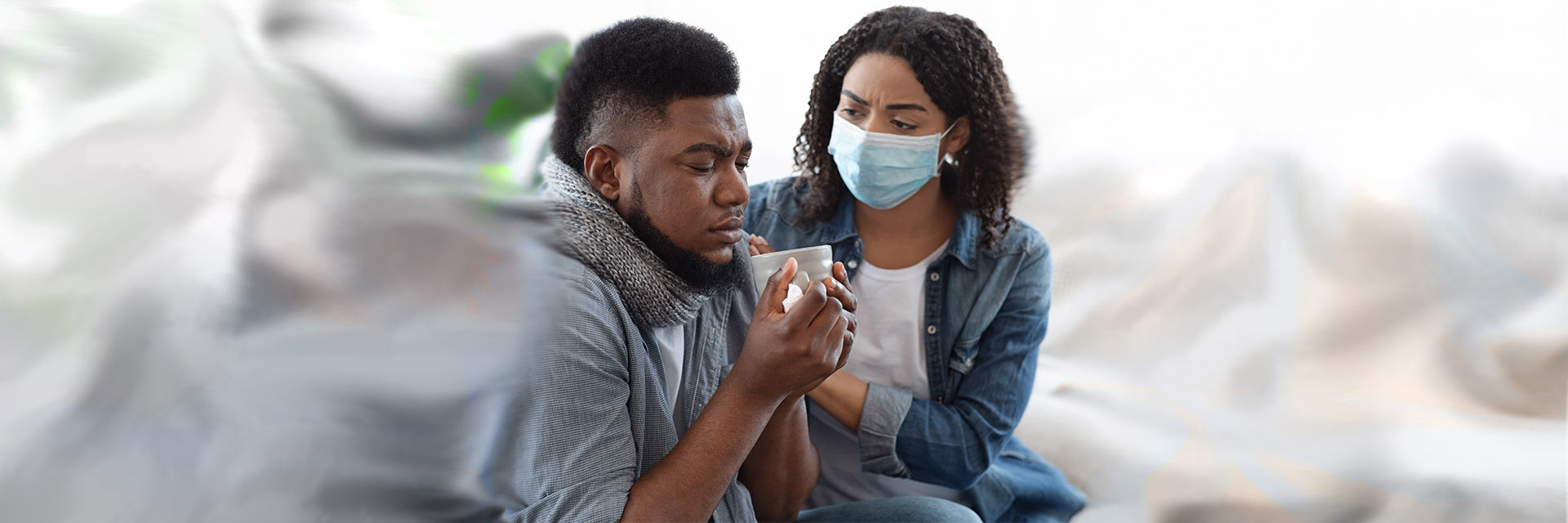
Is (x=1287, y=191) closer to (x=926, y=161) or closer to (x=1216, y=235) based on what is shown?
(x=1216, y=235)

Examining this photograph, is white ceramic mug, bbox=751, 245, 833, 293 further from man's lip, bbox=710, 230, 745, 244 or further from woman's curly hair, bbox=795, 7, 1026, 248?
woman's curly hair, bbox=795, 7, 1026, 248

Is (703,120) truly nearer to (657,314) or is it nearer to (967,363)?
(657,314)

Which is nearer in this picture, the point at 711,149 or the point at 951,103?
the point at 711,149

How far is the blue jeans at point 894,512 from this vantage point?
2.77ft

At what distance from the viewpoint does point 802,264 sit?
0.67 m

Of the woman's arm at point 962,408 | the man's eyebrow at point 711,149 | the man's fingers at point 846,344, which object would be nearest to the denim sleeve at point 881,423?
the woman's arm at point 962,408

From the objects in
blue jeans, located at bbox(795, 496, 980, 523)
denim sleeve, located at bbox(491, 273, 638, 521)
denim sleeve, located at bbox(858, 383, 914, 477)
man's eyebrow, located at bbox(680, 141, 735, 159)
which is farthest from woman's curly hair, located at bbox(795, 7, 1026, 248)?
denim sleeve, located at bbox(491, 273, 638, 521)

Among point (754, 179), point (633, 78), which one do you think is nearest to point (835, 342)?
point (633, 78)

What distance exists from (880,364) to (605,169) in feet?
1.64

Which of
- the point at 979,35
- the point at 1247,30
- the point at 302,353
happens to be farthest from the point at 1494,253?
the point at 302,353

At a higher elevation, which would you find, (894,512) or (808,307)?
(808,307)

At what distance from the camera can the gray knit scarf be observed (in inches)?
23.8

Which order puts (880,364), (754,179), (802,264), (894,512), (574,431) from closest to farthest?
(574,431)
(802,264)
(894,512)
(880,364)
(754,179)

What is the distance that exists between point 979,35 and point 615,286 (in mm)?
630
